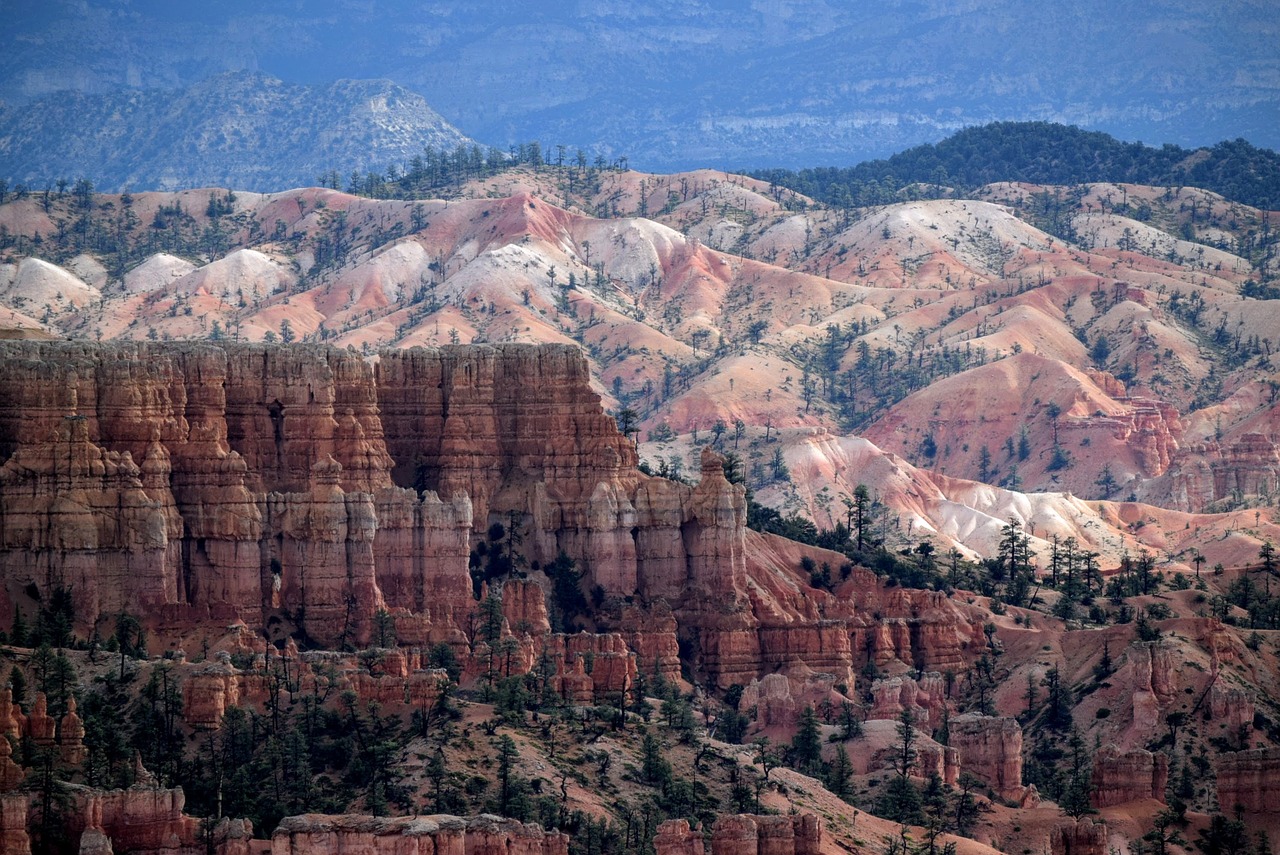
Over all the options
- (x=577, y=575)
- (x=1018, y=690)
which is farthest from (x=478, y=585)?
(x=1018, y=690)

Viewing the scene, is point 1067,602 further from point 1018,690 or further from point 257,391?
point 257,391

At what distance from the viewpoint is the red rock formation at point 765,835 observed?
94625mm

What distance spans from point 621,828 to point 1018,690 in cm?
3472

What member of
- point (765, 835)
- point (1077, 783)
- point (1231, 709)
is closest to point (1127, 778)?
point (1077, 783)

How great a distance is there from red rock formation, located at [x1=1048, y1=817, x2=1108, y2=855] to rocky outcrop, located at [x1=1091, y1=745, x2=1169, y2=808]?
4447 mm

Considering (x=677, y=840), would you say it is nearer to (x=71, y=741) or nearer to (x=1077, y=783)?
(x=71, y=741)

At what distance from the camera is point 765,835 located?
9588cm

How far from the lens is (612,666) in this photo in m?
113

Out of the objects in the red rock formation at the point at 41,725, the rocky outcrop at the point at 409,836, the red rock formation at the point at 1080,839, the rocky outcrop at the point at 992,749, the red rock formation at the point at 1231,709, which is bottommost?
the red rock formation at the point at 1080,839

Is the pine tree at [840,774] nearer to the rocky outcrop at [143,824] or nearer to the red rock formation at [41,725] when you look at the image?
the rocky outcrop at [143,824]

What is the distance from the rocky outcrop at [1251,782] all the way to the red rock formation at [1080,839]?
23.8 ft

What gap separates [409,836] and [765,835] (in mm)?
12547

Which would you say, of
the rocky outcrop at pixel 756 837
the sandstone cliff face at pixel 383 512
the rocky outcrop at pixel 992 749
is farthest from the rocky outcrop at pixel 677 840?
the rocky outcrop at pixel 992 749

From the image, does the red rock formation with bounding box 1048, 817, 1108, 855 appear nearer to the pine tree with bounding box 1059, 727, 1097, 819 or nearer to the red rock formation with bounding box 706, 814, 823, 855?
the pine tree with bounding box 1059, 727, 1097, 819
